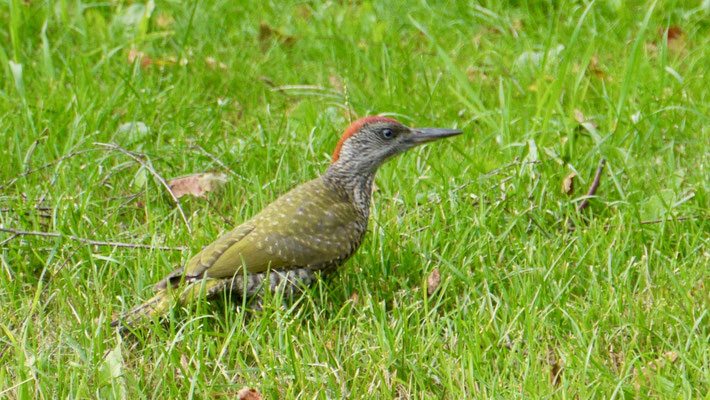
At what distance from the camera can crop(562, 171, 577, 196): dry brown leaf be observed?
4445mm

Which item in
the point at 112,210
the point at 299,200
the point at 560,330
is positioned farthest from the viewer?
the point at 112,210

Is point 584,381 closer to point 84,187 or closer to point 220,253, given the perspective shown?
point 220,253

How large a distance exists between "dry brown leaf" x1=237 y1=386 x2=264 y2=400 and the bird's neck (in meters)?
1.22

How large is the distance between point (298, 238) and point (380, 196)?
924mm

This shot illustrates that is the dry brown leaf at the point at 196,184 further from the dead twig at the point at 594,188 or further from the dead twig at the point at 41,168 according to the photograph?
the dead twig at the point at 594,188

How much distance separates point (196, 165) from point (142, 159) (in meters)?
0.27

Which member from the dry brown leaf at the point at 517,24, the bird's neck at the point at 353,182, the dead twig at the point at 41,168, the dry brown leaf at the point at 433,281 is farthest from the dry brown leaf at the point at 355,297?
the dry brown leaf at the point at 517,24

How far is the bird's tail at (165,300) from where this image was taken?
3441 mm

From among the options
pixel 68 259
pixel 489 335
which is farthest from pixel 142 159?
pixel 489 335

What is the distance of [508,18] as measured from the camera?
6.45 meters

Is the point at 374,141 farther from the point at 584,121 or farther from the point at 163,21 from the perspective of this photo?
the point at 163,21

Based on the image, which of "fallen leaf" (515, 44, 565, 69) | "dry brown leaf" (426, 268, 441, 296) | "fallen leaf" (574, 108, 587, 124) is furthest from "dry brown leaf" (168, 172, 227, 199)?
"fallen leaf" (515, 44, 565, 69)

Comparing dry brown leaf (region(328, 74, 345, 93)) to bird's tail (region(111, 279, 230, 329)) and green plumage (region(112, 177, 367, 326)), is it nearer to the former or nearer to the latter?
green plumage (region(112, 177, 367, 326))

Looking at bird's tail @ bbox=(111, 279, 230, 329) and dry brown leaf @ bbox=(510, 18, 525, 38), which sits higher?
dry brown leaf @ bbox=(510, 18, 525, 38)
